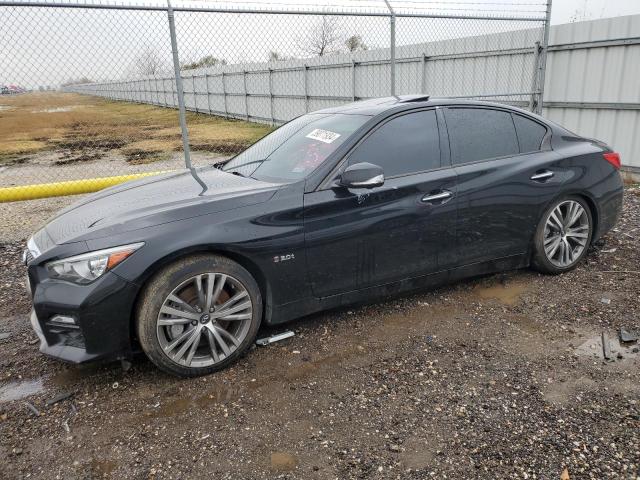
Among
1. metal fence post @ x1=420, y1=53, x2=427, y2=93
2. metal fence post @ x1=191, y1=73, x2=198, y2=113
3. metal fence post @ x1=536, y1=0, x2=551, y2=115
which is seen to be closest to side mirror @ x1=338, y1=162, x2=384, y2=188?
metal fence post @ x1=536, y1=0, x2=551, y2=115

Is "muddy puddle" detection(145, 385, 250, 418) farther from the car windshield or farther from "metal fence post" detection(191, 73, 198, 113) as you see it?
"metal fence post" detection(191, 73, 198, 113)

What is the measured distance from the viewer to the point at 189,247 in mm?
2984

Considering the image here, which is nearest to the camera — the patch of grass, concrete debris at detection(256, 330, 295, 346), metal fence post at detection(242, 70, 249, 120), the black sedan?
the black sedan

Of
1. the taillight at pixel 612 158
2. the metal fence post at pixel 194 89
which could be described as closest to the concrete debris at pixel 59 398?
the taillight at pixel 612 158

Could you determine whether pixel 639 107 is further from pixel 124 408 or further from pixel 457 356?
pixel 124 408

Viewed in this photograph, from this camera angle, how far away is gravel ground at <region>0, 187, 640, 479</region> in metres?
2.42

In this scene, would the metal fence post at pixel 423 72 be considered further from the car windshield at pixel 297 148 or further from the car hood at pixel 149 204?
the car hood at pixel 149 204

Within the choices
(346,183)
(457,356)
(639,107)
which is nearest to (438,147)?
(346,183)

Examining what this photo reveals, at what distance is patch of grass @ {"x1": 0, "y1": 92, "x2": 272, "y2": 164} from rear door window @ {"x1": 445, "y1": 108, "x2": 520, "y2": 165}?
7.69m

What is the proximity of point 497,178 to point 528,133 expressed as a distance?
2.06 ft

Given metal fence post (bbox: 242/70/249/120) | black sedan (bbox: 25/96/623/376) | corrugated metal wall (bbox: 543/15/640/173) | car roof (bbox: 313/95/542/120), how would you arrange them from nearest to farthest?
black sedan (bbox: 25/96/623/376), car roof (bbox: 313/95/542/120), corrugated metal wall (bbox: 543/15/640/173), metal fence post (bbox: 242/70/249/120)

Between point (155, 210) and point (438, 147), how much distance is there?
6.85 feet

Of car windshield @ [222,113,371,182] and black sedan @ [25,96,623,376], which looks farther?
car windshield @ [222,113,371,182]

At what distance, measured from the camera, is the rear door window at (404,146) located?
11.8 ft
